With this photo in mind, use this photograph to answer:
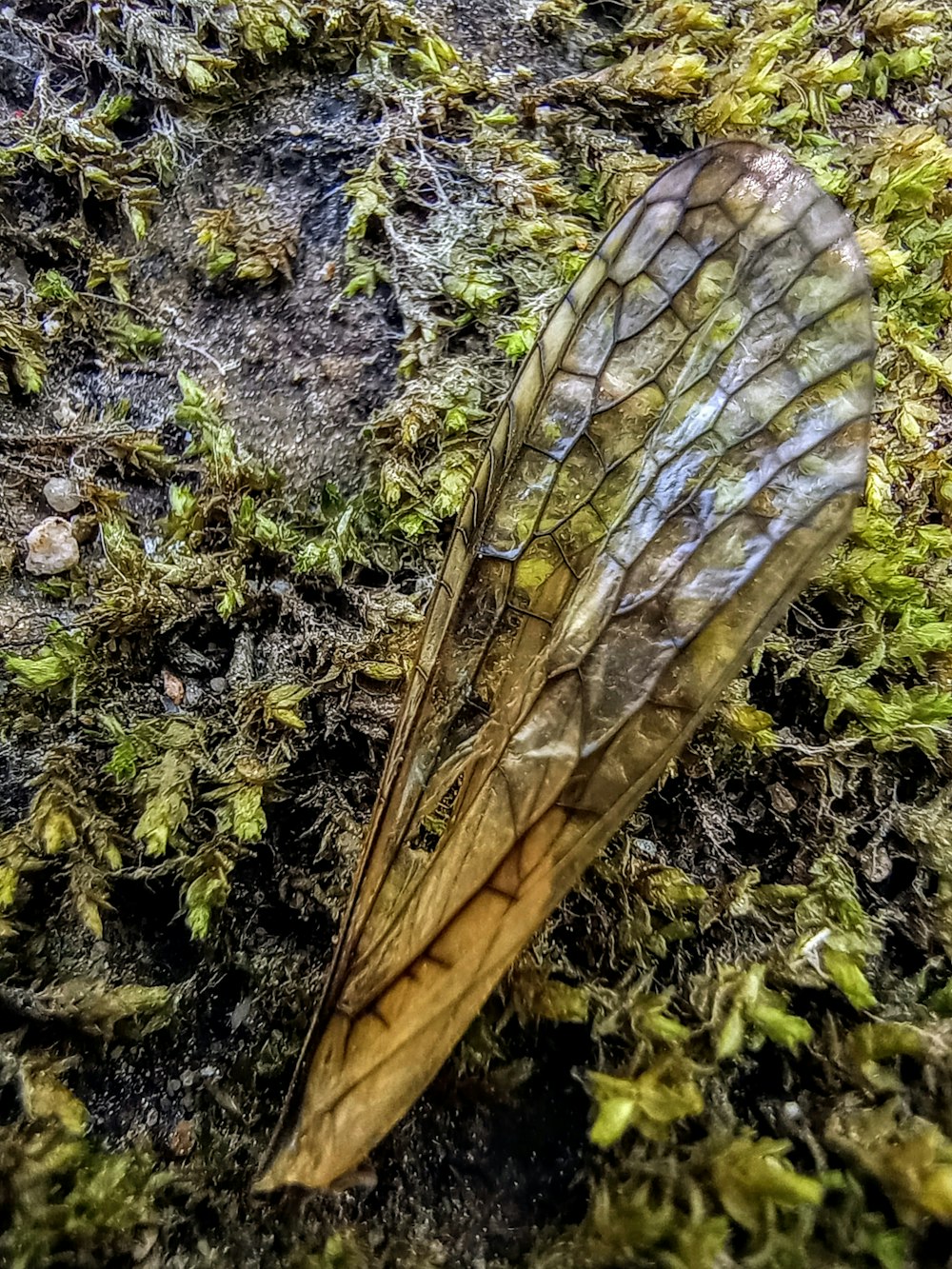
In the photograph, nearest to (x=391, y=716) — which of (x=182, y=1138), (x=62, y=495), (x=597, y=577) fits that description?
(x=597, y=577)

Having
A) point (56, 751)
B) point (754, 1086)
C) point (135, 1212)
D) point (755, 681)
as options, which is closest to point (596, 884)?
point (754, 1086)

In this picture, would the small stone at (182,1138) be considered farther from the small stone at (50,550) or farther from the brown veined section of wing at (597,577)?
the small stone at (50,550)

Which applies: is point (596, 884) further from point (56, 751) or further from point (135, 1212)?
point (56, 751)

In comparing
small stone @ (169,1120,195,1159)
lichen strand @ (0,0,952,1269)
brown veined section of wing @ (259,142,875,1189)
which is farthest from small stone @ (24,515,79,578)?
small stone @ (169,1120,195,1159)

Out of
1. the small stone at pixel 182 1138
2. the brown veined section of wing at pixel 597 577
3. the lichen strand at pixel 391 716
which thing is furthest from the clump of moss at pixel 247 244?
the small stone at pixel 182 1138

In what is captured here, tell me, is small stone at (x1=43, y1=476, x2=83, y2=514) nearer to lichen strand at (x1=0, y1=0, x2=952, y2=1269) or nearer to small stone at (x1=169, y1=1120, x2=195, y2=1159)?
lichen strand at (x1=0, y1=0, x2=952, y2=1269)

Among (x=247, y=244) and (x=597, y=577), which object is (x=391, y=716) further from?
(x=247, y=244)
